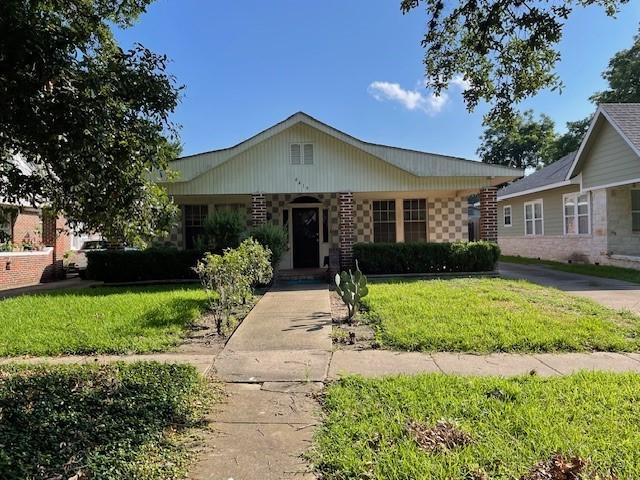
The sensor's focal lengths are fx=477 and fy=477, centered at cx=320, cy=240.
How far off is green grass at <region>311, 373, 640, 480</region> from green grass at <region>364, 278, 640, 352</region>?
1360 mm

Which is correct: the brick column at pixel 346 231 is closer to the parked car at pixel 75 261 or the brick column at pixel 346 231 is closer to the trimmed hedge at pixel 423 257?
the trimmed hedge at pixel 423 257

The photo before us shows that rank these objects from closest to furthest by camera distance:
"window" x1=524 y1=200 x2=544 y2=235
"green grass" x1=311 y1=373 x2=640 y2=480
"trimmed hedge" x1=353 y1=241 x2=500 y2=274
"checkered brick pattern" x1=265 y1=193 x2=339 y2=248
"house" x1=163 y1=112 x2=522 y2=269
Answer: "green grass" x1=311 y1=373 x2=640 y2=480, "trimmed hedge" x1=353 y1=241 x2=500 y2=274, "house" x1=163 y1=112 x2=522 y2=269, "checkered brick pattern" x1=265 y1=193 x2=339 y2=248, "window" x1=524 y1=200 x2=544 y2=235

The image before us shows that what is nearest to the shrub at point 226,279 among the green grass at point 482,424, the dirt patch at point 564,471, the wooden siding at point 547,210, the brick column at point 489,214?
the green grass at point 482,424

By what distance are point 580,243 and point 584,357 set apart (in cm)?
1445

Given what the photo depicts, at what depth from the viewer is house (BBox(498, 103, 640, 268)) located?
15.5 m

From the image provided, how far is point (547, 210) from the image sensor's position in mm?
21422

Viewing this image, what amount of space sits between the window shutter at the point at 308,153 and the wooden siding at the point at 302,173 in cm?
14

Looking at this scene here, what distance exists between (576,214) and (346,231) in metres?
10.6

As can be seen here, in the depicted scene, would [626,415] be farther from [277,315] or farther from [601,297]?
[601,297]

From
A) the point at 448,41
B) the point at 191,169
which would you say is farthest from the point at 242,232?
the point at 448,41

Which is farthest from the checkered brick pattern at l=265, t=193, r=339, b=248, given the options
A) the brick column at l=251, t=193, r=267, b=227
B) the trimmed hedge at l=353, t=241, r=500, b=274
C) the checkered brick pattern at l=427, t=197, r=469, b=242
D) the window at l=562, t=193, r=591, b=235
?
the window at l=562, t=193, r=591, b=235

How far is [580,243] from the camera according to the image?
60.6ft

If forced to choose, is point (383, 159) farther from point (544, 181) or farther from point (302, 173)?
point (544, 181)

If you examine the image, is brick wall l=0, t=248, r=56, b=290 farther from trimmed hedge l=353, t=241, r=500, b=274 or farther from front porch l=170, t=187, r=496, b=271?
trimmed hedge l=353, t=241, r=500, b=274
